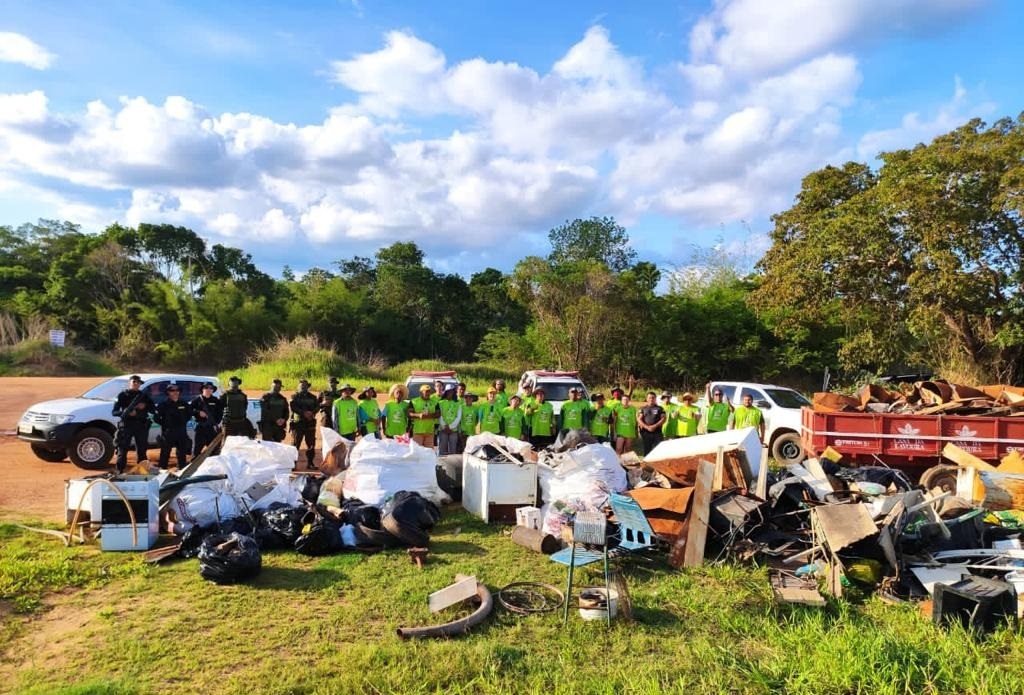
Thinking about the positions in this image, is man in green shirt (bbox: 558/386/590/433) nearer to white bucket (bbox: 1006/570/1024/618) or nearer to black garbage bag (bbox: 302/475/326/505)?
black garbage bag (bbox: 302/475/326/505)

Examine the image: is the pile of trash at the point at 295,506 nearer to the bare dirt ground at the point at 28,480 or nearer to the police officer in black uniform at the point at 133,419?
the bare dirt ground at the point at 28,480

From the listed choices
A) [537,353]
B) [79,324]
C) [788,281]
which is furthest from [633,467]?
[79,324]

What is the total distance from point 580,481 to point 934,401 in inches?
297

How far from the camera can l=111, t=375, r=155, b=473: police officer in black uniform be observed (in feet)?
32.6

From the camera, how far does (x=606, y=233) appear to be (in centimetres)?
4294

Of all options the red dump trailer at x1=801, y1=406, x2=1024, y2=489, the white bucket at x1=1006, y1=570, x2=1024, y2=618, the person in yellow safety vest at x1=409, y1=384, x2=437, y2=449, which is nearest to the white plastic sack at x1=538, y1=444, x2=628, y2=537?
the person in yellow safety vest at x1=409, y1=384, x2=437, y2=449

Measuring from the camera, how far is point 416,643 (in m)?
4.79

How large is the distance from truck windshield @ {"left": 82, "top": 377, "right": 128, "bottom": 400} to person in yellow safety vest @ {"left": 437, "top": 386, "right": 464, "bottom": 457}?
18.4 ft

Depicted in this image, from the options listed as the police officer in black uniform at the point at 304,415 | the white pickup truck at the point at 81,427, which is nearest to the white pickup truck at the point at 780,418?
the police officer in black uniform at the point at 304,415

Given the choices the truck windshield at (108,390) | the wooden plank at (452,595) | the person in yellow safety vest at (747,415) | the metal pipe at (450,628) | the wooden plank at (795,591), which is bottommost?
the wooden plank at (795,591)

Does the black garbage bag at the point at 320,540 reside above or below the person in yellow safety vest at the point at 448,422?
below

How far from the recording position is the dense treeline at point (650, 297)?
17.9 meters

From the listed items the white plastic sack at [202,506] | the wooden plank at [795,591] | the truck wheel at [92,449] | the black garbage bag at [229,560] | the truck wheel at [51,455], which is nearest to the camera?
the wooden plank at [795,591]

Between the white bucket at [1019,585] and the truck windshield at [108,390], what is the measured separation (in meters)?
12.6
